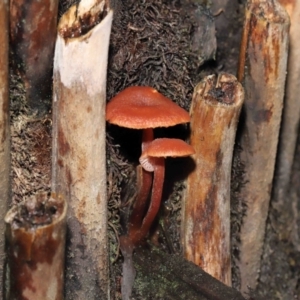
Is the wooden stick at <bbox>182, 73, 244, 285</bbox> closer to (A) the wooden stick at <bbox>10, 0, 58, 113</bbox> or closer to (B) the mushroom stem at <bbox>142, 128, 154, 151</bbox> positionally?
(B) the mushroom stem at <bbox>142, 128, 154, 151</bbox>

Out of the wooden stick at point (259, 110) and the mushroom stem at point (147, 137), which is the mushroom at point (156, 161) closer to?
the mushroom stem at point (147, 137)

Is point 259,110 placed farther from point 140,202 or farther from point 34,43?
point 34,43

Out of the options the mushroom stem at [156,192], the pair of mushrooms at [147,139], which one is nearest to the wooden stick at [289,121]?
the pair of mushrooms at [147,139]

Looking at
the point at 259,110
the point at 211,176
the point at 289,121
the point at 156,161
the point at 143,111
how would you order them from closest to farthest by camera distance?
the point at 143,111 < the point at 156,161 < the point at 211,176 < the point at 259,110 < the point at 289,121

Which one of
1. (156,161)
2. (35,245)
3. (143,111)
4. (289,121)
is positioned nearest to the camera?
(35,245)

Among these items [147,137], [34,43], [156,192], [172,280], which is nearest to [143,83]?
[147,137]

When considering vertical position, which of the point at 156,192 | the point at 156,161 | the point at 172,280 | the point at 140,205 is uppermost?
the point at 156,161

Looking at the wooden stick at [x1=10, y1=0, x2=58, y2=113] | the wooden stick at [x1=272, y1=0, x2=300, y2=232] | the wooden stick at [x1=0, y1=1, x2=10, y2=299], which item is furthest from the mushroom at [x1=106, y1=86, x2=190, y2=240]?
the wooden stick at [x1=272, y1=0, x2=300, y2=232]

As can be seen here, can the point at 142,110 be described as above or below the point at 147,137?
above
